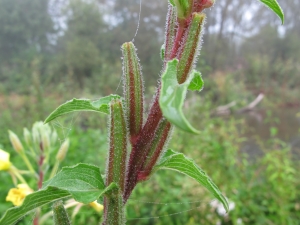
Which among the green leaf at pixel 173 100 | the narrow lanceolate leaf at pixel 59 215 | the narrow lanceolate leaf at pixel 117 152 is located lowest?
the narrow lanceolate leaf at pixel 59 215

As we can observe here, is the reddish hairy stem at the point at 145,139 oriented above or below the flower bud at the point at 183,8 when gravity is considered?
below

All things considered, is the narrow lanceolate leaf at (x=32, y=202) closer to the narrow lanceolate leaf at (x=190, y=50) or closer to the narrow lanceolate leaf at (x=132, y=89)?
the narrow lanceolate leaf at (x=132, y=89)

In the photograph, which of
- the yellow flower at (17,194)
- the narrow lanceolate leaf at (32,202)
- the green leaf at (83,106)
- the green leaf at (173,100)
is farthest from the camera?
the yellow flower at (17,194)

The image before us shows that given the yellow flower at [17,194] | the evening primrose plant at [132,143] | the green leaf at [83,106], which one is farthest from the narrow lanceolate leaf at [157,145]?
the yellow flower at [17,194]

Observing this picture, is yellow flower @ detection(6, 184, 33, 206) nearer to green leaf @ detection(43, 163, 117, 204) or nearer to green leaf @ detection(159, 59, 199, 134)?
green leaf @ detection(43, 163, 117, 204)

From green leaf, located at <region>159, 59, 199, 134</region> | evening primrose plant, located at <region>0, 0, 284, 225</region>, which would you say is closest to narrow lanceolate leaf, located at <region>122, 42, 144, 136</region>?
evening primrose plant, located at <region>0, 0, 284, 225</region>

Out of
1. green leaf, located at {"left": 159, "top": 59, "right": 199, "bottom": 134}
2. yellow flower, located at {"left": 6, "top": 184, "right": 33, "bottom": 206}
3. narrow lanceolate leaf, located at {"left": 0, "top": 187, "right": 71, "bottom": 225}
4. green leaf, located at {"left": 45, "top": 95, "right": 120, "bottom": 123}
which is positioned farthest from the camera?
yellow flower, located at {"left": 6, "top": 184, "right": 33, "bottom": 206}

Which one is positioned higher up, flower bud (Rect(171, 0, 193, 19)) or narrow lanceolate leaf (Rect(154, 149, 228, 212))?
flower bud (Rect(171, 0, 193, 19))
